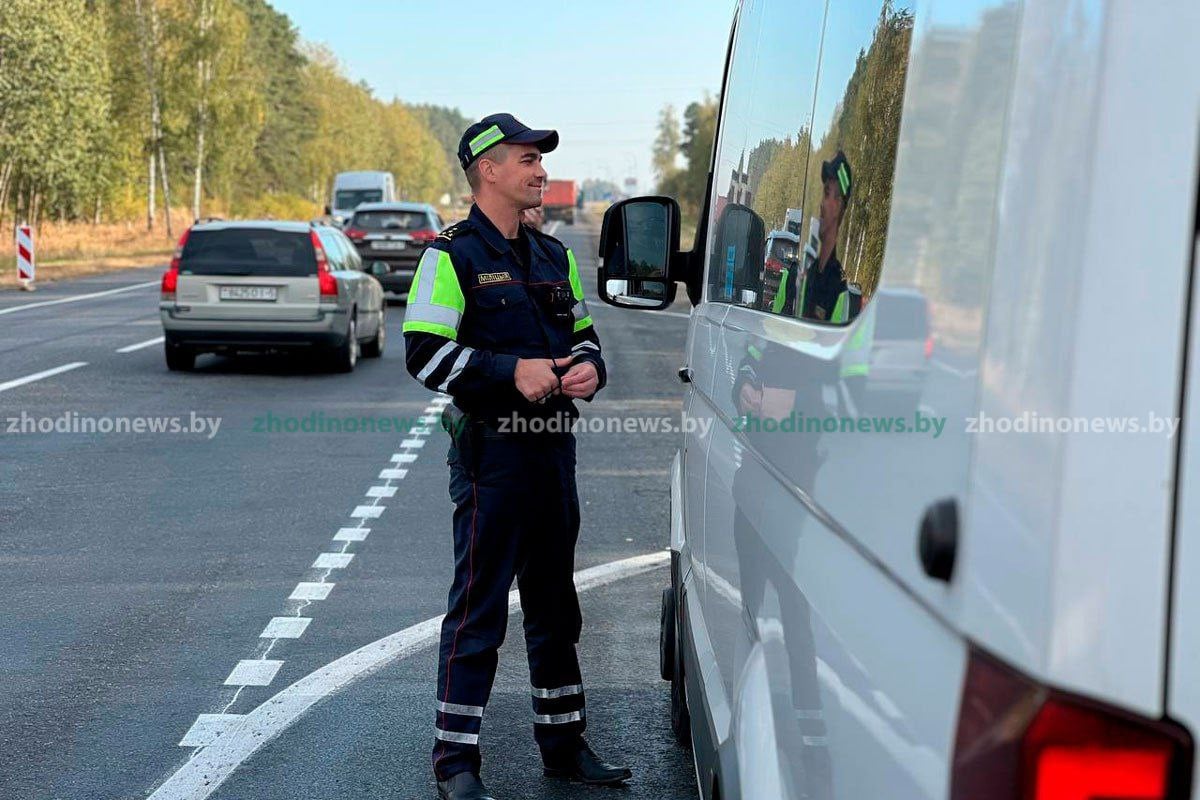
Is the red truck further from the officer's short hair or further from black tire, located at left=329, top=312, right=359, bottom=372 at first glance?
the officer's short hair

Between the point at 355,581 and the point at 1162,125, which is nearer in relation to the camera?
the point at 1162,125

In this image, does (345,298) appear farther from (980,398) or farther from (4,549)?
(980,398)

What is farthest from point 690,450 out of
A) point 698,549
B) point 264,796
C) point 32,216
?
point 32,216

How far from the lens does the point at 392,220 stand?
1077 inches

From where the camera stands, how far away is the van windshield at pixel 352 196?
55.6 metres

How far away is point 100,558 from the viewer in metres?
7.12

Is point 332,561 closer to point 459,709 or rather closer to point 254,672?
point 254,672

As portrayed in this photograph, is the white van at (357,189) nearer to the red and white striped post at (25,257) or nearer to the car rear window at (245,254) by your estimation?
the red and white striped post at (25,257)

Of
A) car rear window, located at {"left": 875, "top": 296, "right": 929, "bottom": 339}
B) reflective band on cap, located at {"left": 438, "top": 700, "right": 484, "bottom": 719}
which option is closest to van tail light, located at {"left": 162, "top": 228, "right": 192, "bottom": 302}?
reflective band on cap, located at {"left": 438, "top": 700, "right": 484, "bottom": 719}

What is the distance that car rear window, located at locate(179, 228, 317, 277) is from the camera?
15.5 meters

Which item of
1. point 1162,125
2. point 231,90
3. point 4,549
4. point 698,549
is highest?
point 231,90

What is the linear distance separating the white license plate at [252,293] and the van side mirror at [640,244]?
11.4 m

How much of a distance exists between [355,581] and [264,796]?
8.47 feet

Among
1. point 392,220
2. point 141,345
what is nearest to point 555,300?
point 141,345
